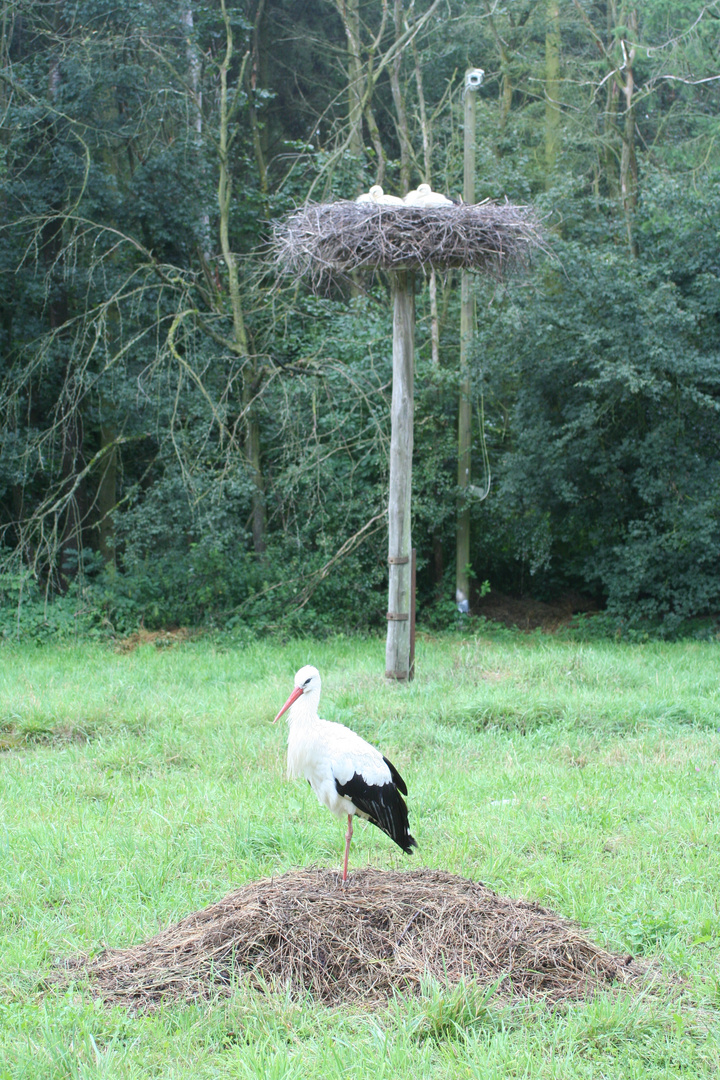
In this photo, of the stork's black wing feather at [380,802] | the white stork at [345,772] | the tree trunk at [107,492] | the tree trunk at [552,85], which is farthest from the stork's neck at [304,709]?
the tree trunk at [552,85]

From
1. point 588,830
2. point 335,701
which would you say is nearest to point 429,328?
point 335,701

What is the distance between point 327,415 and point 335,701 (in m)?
5.84

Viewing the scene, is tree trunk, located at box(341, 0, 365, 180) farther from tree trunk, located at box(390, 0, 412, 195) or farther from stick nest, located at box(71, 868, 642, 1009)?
stick nest, located at box(71, 868, 642, 1009)

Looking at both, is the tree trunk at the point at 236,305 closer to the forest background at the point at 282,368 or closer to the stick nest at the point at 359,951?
the forest background at the point at 282,368

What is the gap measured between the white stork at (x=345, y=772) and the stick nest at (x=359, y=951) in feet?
1.21

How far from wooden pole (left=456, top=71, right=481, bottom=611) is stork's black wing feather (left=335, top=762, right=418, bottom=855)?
32.3 ft

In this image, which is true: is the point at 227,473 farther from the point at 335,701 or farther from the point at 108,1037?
the point at 108,1037

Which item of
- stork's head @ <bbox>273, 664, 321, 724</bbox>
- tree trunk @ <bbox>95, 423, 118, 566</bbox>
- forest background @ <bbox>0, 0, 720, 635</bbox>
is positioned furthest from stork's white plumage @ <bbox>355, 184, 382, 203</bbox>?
tree trunk @ <bbox>95, 423, 118, 566</bbox>

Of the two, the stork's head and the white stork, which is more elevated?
the stork's head

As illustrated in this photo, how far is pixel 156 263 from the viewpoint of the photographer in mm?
12609

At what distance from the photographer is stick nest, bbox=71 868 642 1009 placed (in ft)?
11.8

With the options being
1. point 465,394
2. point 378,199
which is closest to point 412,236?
point 378,199

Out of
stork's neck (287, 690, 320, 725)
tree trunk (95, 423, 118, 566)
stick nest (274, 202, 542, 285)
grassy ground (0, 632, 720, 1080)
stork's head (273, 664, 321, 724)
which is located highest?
stick nest (274, 202, 542, 285)

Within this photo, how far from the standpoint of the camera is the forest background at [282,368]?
477 inches
